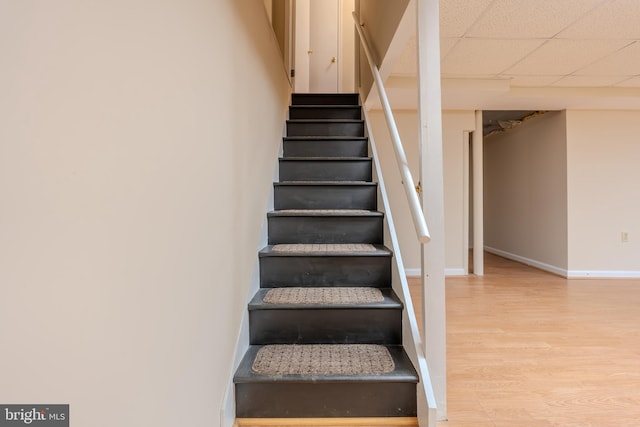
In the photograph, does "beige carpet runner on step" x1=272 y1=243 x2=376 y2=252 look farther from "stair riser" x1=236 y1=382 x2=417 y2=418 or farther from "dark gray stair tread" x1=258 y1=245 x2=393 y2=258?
"stair riser" x1=236 y1=382 x2=417 y2=418

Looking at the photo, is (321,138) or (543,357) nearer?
(543,357)

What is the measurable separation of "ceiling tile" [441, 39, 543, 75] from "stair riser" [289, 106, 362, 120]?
0.92m

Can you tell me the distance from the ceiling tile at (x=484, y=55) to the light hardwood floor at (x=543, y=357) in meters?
2.18

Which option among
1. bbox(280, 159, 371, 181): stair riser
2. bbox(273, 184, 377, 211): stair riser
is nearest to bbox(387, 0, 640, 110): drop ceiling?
bbox(280, 159, 371, 181): stair riser

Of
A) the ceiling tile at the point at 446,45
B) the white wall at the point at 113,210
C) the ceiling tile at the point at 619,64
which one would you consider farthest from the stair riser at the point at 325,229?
the ceiling tile at the point at 619,64

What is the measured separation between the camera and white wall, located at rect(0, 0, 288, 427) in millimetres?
410

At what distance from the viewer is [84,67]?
0.49 m

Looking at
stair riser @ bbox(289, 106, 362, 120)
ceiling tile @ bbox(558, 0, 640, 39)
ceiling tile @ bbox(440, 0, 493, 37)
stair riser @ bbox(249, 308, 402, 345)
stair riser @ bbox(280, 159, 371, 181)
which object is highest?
ceiling tile @ bbox(440, 0, 493, 37)

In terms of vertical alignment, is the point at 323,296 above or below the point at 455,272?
above

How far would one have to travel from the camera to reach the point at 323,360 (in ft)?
4.23

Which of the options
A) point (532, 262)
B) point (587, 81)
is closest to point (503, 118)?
point (587, 81)

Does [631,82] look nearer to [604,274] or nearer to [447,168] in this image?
[447,168]

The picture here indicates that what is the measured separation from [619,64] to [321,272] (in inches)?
129

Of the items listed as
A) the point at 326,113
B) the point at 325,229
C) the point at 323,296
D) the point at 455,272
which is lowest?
the point at 455,272
